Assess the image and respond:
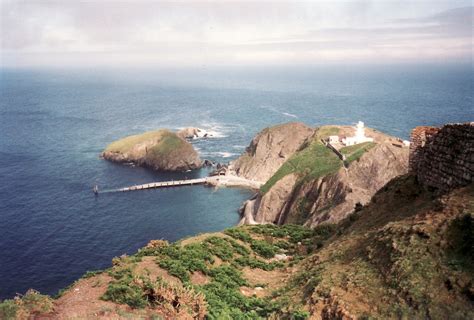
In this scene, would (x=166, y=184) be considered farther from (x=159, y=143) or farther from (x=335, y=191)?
(x=335, y=191)

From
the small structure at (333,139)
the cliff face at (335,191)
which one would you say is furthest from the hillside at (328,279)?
the small structure at (333,139)

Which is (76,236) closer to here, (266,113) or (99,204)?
(99,204)

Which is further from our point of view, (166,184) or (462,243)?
(166,184)

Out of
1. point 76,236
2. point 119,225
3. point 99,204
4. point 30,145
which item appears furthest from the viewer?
point 30,145

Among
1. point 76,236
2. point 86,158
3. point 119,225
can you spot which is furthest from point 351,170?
point 86,158

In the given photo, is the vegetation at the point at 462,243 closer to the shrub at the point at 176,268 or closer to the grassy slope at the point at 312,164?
the shrub at the point at 176,268

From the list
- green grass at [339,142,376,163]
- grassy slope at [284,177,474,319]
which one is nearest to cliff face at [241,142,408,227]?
green grass at [339,142,376,163]

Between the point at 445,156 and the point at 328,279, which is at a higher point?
the point at 445,156

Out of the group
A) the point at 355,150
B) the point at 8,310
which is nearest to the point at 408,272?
the point at 8,310
